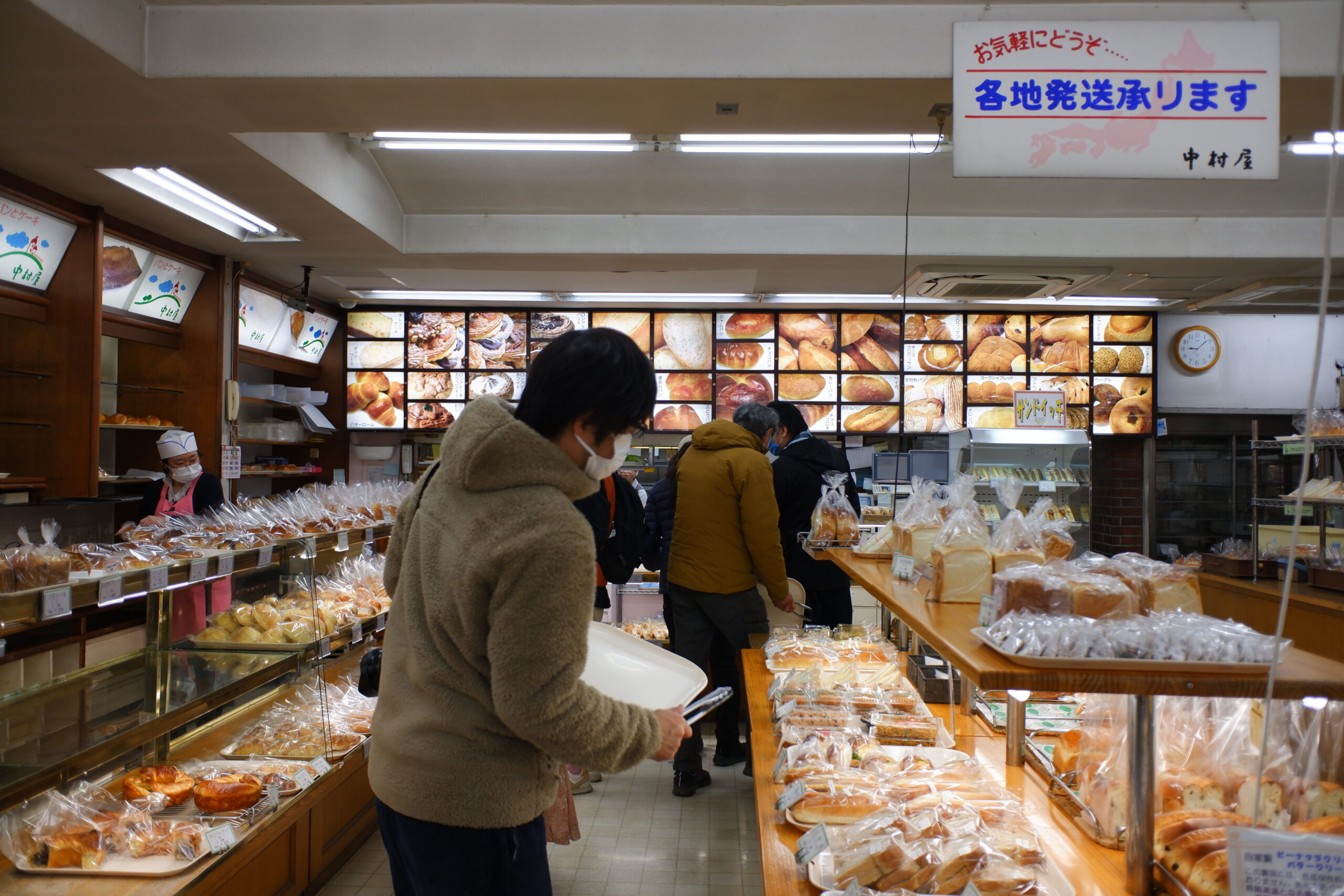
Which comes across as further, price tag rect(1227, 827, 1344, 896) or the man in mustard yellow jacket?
the man in mustard yellow jacket

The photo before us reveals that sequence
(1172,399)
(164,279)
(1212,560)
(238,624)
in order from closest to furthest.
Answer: (238,624) → (164,279) → (1212,560) → (1172,399)

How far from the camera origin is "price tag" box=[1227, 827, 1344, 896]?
998mm

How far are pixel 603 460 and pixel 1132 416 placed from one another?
23.1ft

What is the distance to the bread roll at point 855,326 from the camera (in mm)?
7312

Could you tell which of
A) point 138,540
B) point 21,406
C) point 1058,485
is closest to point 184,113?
point 138,540

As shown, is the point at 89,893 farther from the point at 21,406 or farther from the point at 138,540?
the point at 21,406

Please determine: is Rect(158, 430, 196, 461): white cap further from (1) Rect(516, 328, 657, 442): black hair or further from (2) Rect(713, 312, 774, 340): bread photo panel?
(1) Rect(516, 328, 657, 442): black hair

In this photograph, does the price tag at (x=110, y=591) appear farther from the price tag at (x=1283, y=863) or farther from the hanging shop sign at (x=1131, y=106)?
the hanging shop sign at (x=1131, y=106)

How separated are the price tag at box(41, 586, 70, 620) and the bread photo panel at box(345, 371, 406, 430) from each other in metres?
5.39

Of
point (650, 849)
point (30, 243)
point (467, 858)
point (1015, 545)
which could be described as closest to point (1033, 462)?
point (650, 849)

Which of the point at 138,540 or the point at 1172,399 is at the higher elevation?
the point at 1172,399

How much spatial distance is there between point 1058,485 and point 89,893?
6.51m

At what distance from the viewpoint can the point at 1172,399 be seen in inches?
291

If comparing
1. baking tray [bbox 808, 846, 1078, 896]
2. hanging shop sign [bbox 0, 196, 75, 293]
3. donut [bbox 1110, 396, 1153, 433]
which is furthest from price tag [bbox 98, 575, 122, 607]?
donut [bbox 1110, 396, 1153, 433]
